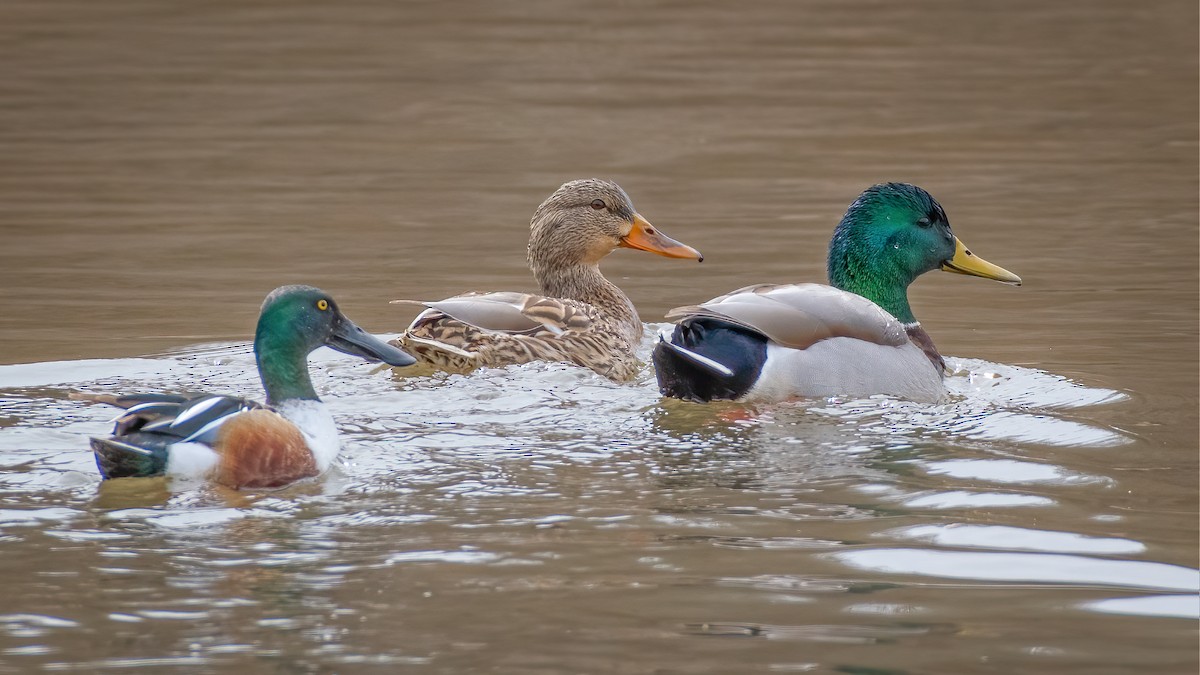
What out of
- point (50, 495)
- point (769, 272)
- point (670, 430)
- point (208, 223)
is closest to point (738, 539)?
point (670, 430)

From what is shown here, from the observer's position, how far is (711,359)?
8.02m

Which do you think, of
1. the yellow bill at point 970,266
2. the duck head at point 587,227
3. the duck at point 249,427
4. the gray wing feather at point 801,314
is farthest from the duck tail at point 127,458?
the yellow bill at point 970,266

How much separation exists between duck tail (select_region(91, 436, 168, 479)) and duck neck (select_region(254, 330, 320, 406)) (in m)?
0.64

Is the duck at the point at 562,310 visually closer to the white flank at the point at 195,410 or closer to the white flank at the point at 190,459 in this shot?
the white flank at the point at 195,410

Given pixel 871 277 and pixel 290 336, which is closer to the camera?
pixel 290 336

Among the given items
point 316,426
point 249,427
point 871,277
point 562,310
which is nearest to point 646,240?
point 562,310

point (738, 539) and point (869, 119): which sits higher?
point (869, 119)

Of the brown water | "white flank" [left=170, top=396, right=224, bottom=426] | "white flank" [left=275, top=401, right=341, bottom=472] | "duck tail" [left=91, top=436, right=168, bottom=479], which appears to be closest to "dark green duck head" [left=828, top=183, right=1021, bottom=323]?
the brown water

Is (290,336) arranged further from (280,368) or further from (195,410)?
(195,410)

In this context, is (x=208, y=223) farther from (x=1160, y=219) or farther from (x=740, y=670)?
(x=740, y=670)

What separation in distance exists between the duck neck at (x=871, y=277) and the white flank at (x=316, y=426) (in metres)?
3.31

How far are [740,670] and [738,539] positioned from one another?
1.16 metres

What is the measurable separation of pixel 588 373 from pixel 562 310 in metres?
0.40

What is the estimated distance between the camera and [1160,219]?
1284cm
